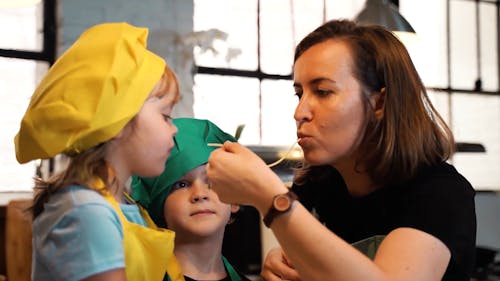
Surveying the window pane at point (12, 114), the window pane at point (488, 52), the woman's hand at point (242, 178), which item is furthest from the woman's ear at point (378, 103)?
the window pane at point (488, 52)

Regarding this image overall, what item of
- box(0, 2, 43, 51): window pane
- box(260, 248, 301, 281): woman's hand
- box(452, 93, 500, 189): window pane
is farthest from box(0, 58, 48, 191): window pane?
box(452, 93, 500, 189): window pane

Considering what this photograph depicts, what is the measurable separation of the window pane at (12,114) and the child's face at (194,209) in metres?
1.73

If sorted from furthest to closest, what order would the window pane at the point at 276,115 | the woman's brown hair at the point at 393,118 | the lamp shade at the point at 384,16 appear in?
the window pane at the point at 276,115
the lamp shade at the point at 384,16
the woman's brown hair at the point at 393,118

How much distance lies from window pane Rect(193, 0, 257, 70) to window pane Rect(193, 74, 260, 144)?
86 mm

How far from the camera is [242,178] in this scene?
938mm

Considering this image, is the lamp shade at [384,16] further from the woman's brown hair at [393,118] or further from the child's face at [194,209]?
the child's face at [194,209]

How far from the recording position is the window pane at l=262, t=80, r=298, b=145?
10.9ft

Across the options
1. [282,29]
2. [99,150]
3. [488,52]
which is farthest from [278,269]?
[488,52]

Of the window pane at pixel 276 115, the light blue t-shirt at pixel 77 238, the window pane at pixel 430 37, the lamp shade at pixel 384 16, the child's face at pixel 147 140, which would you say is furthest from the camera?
the window pane at pixel 430 37

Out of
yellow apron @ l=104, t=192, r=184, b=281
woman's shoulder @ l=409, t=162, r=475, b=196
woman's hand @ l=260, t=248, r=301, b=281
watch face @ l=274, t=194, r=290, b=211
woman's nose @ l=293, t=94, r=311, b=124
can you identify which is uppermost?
woman's nose @ l=293, t=94, r=311, b=124

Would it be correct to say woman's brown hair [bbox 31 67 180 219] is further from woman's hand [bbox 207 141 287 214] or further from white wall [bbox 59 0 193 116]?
white wall [bbox 59 0 193 116]

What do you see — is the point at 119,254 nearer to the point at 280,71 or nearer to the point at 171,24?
the point at 171,24

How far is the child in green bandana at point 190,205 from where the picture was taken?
3.74 feet

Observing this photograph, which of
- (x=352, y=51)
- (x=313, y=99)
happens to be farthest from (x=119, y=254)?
(x=352, y=51)
